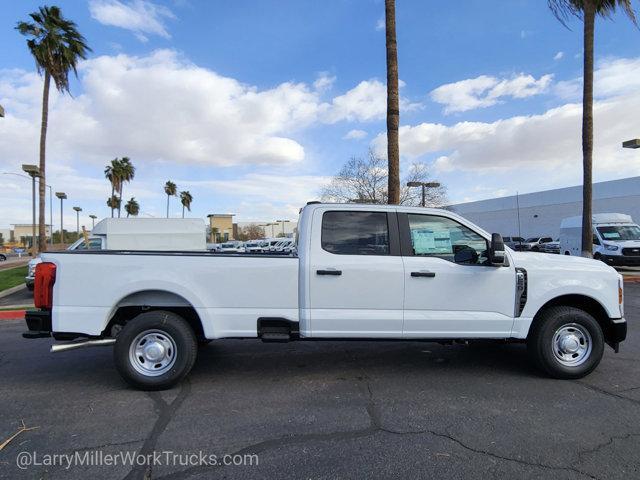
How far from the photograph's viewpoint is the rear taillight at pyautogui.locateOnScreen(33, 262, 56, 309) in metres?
4.60

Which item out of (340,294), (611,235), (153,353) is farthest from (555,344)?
(611,235)

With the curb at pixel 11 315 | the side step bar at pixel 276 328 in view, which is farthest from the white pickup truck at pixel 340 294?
the curb at pixel 11 315

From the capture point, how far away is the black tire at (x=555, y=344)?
488 centimetres

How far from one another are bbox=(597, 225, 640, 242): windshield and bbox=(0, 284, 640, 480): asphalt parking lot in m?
16.4

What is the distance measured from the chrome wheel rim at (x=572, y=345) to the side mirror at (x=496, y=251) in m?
1.09

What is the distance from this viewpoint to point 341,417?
13.0ft

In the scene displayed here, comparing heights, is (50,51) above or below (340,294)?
above

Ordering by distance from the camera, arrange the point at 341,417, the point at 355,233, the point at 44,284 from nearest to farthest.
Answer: the point at 341,417
the point at 44,284
the point at 355,233

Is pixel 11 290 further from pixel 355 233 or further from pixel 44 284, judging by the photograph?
pixel 355 233

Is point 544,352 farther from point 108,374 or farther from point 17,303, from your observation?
point 17,303

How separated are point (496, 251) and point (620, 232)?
19.1 meters

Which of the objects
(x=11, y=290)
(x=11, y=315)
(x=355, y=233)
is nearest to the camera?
(x=355, y=233)

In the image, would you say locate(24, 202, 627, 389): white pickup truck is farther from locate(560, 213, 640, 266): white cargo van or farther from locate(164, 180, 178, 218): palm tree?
locate(164, 180, 178, 218): palm tree

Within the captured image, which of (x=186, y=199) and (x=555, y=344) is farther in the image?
(x=186, y=199)
